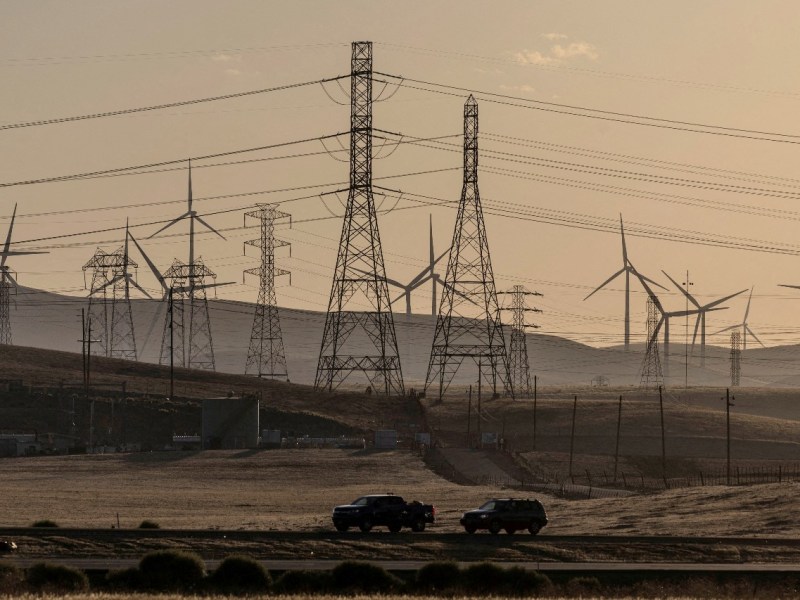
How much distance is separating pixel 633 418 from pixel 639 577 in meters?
143

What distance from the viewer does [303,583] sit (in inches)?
2167

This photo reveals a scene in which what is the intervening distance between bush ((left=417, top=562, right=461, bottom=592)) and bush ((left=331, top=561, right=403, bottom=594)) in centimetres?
86

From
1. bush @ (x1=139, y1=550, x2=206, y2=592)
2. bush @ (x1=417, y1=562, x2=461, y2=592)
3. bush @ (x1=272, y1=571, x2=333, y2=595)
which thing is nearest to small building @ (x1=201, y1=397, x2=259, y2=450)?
bush @ (x1=139, y1=550, x2=206, y2=592)

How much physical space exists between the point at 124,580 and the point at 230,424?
111613 mm

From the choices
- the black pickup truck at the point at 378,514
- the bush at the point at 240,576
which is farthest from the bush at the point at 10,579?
the black pickup truck at the point at 378,514

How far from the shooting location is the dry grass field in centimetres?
8381

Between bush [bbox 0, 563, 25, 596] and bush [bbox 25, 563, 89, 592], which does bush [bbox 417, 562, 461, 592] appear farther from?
bush [bbox 0, 563, 25, 596]

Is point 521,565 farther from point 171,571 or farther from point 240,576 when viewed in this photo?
point 171,571

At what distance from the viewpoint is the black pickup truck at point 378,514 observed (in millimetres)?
74250

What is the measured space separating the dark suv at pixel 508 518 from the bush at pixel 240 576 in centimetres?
1981

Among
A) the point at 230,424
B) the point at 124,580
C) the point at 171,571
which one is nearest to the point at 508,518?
the point at 171,571

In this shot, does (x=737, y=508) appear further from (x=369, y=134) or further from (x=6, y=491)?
(x=369, y=134)

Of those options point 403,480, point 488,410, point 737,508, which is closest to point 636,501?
point 737,508

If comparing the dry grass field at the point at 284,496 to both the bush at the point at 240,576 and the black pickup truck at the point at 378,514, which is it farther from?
the bush at the point at 240,576
